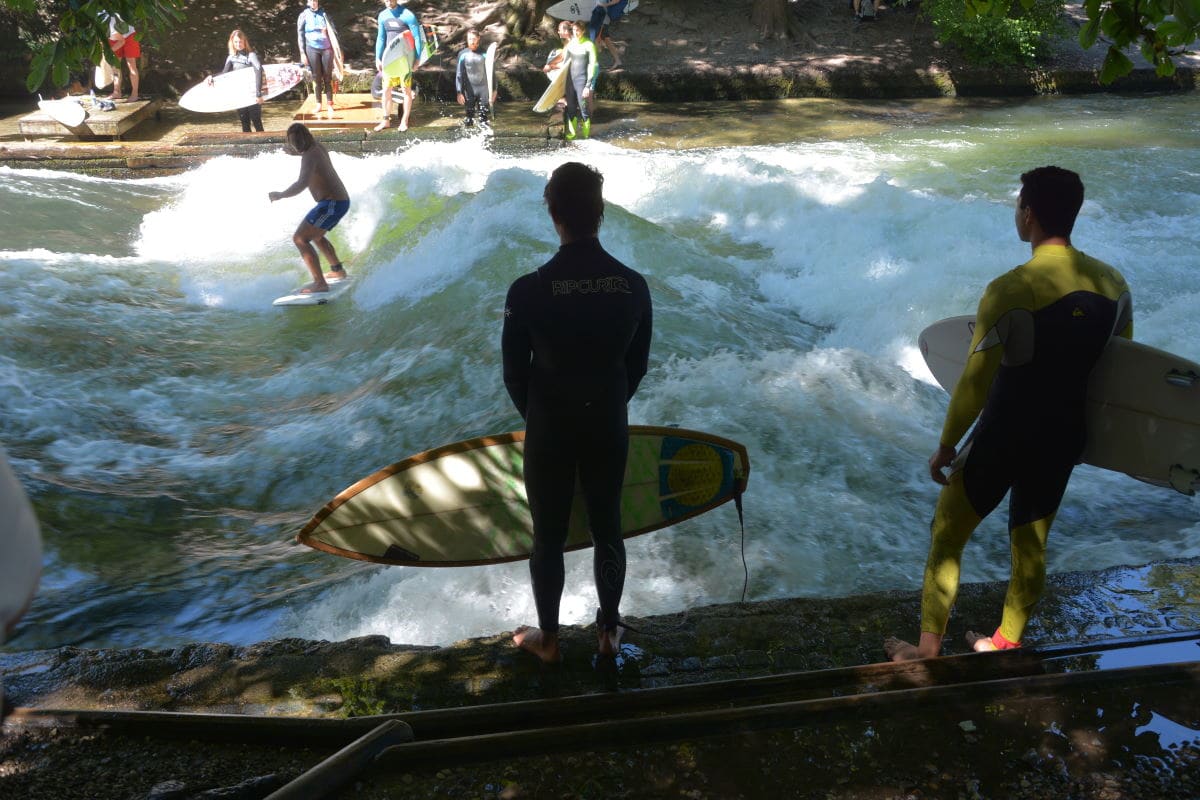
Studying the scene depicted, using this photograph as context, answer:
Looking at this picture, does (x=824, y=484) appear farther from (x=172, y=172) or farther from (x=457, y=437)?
(x=172, y=172)

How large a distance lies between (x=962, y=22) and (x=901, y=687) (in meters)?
17.3

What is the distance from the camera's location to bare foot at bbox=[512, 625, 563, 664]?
323 cm

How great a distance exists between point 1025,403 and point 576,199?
4.66 ft

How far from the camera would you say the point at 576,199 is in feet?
9.23

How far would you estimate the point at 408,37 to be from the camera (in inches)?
562

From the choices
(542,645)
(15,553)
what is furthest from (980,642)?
(15,553)

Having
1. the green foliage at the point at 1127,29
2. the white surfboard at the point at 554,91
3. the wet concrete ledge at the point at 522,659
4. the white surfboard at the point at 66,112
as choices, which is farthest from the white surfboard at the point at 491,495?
the white surfboard at the point at 66,112

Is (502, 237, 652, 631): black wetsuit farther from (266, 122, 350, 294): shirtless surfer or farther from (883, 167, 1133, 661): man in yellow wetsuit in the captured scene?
(266, 122, 350, 294): shirtless surfer

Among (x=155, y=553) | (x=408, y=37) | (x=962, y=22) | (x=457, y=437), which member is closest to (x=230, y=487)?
(x=155, y=553)

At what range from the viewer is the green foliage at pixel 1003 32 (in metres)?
17.2

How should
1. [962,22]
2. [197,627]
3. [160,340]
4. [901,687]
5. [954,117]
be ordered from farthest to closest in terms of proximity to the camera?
[962,22] < [954,117] < [160,340] < [197,627] < [901,687]

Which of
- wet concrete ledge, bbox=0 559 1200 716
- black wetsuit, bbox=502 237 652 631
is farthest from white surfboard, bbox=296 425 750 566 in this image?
black wetsuit, bbox=502 237 652 631

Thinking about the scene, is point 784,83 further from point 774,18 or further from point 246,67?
point 246,67

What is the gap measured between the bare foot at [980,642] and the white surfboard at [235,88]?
44.2 feet
